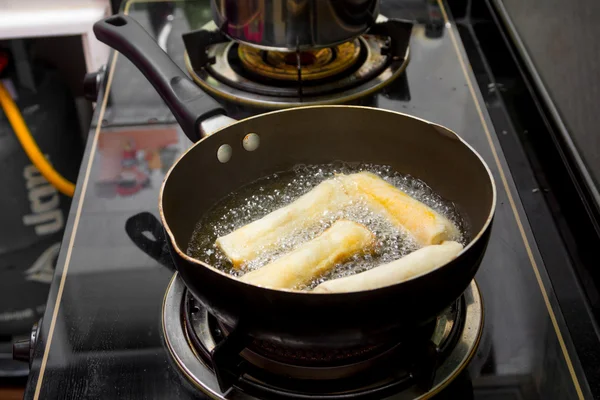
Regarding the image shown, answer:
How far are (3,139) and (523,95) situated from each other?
3.80ft

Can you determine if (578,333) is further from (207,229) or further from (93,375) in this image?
(93,375)

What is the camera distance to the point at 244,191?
855 mm

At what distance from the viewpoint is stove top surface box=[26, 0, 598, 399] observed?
0.69 meters

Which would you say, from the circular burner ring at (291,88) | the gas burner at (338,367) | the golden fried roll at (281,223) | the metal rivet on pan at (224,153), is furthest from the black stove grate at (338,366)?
the circular burner ring at (291,88)

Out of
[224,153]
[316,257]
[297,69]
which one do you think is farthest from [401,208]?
[297,69]

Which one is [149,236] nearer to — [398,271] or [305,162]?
[305,162]

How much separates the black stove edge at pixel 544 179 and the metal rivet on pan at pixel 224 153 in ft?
1.55

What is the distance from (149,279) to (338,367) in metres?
0.30

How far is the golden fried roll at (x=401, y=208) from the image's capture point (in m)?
0.73

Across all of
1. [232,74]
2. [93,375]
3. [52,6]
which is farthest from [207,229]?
[52,6]

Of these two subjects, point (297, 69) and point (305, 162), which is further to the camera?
point (297, 69)

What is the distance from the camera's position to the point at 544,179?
0.99 m

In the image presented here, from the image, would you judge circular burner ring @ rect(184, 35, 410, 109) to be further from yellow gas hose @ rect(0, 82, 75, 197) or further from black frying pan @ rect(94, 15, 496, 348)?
yellow gas hose @ rect(0, 82, 75, 197)

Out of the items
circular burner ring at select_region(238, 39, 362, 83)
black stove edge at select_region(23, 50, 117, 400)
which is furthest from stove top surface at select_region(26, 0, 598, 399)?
circular burner ring at select_region(238, 39, 362, 83)
